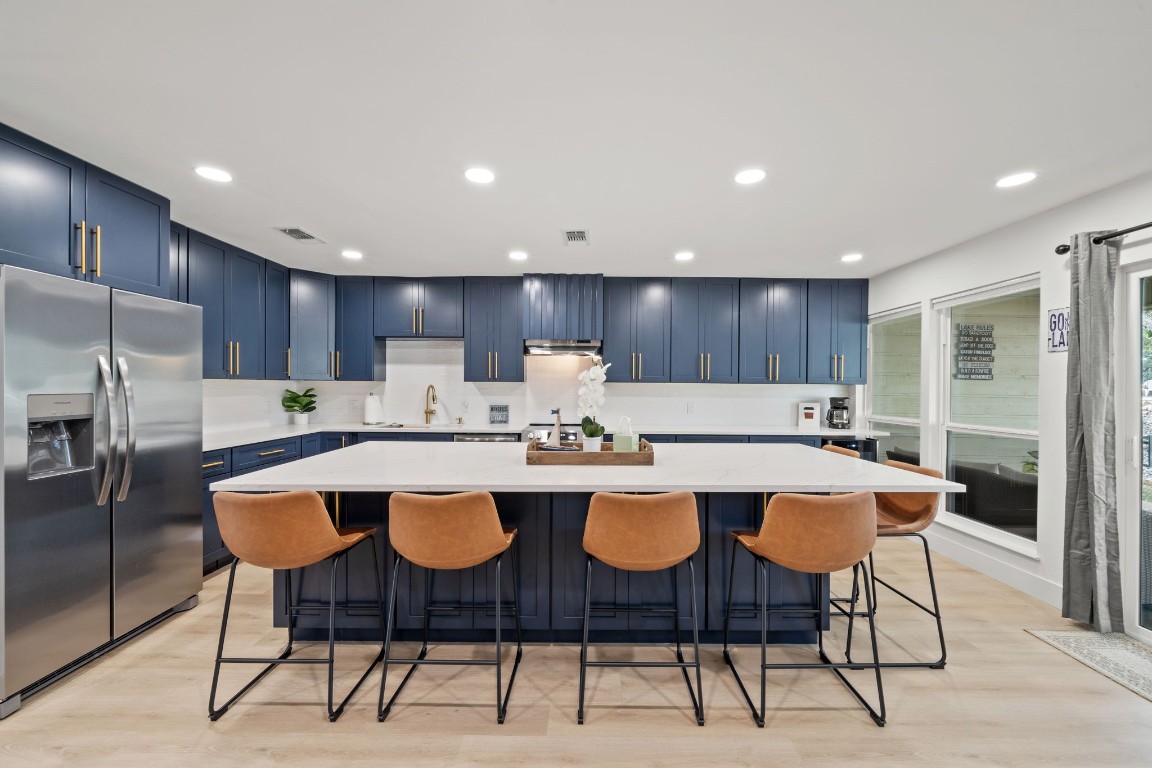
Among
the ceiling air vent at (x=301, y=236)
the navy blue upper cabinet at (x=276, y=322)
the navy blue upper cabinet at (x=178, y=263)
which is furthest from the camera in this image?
the navy blue upper cabinet at (x=276, y=322)

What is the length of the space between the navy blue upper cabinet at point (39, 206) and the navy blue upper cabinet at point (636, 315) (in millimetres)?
3778

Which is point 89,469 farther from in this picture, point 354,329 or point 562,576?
→ point 354,329

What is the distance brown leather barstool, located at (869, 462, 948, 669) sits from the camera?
7.45ft

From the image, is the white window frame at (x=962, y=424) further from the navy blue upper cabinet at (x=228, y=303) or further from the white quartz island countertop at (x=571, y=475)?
the navy blue upper cabinet at (x=228, y=303)

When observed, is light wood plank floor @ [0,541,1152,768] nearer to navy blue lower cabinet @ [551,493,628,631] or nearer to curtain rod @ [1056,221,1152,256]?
navy blue lower cabinet @ [551,493,628,631]

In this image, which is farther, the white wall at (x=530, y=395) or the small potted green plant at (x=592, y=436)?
the white wall at (x=530, y=395)

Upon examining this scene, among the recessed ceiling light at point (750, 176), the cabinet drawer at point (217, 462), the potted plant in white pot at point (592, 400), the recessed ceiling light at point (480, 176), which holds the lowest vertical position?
the cabinet drawer at point (217, 462)

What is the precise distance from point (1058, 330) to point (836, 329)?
2.05 metres

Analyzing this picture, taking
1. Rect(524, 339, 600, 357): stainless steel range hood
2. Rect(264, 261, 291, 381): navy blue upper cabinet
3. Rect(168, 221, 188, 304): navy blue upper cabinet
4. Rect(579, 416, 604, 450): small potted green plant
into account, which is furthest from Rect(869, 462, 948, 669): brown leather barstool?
Rect(264, 261, 291, 381): navy blue upper cabinet

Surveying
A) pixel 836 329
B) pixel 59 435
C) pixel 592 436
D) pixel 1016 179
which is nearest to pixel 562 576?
pixel 592 436

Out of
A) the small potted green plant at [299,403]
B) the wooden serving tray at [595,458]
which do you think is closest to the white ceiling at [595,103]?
the wooden serving tray at [595,458]

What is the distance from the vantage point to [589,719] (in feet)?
6.31

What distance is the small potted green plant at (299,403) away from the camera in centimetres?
480

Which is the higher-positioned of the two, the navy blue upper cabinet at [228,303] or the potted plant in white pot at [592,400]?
the navy blue upper cabinet at [228,303]
